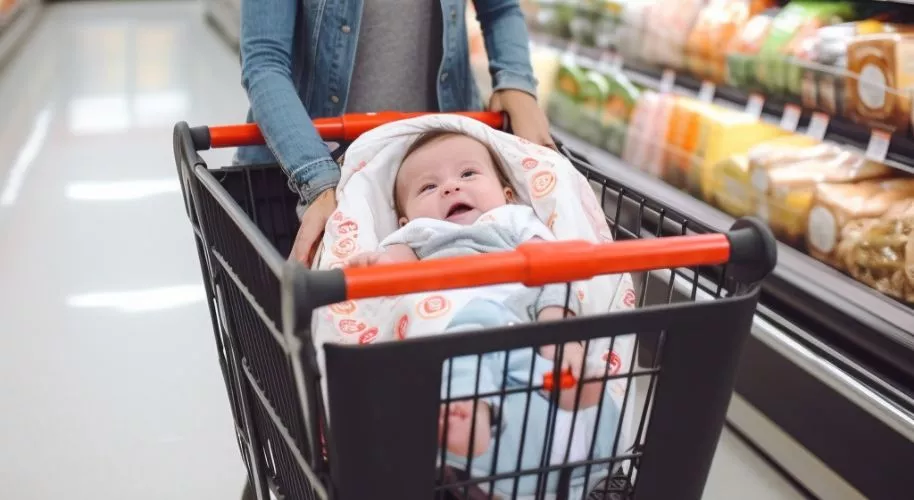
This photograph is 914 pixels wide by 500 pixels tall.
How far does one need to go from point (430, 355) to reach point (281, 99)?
0.77 metres

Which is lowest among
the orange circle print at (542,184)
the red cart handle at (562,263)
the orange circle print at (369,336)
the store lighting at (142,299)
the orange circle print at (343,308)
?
the store lighting at (142,299)

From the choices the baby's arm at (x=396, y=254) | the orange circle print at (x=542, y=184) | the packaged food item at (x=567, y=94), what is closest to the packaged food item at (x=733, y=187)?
the packaged food item at (x=567, y=94)

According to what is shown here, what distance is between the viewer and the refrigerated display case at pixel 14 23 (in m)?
6.73

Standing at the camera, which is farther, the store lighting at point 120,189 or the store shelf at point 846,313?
the store lighting at point 120,189

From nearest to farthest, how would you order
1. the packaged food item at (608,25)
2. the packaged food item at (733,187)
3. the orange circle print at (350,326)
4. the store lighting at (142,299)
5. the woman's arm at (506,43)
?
the orange circle print at (350,326) → the woman's arm at (506,43) → the packaged food item at (733,187) → the store lighting at (142,299) → the packaged food item at (608,25)

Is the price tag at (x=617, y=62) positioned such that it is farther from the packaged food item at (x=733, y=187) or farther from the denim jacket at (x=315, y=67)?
the denim jacket at (x=315, y=67)

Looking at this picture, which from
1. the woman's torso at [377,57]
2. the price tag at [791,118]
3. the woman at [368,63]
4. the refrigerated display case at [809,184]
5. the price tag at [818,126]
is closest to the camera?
the woman at [368,63]

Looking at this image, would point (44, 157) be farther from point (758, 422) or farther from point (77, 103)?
point (758, 422)

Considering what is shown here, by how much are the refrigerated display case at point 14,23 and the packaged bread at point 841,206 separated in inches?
256

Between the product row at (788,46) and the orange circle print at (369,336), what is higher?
the product row at (788,46)

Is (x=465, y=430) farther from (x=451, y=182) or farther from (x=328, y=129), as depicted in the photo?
(x=328, y=129)

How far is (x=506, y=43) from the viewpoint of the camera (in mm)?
1740

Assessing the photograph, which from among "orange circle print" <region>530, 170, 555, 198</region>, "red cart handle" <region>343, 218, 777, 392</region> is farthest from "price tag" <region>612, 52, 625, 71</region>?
"red cart handle" <region>343, 218, 777, 392</region>

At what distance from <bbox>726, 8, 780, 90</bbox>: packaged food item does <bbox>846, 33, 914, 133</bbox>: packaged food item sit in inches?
15.7
